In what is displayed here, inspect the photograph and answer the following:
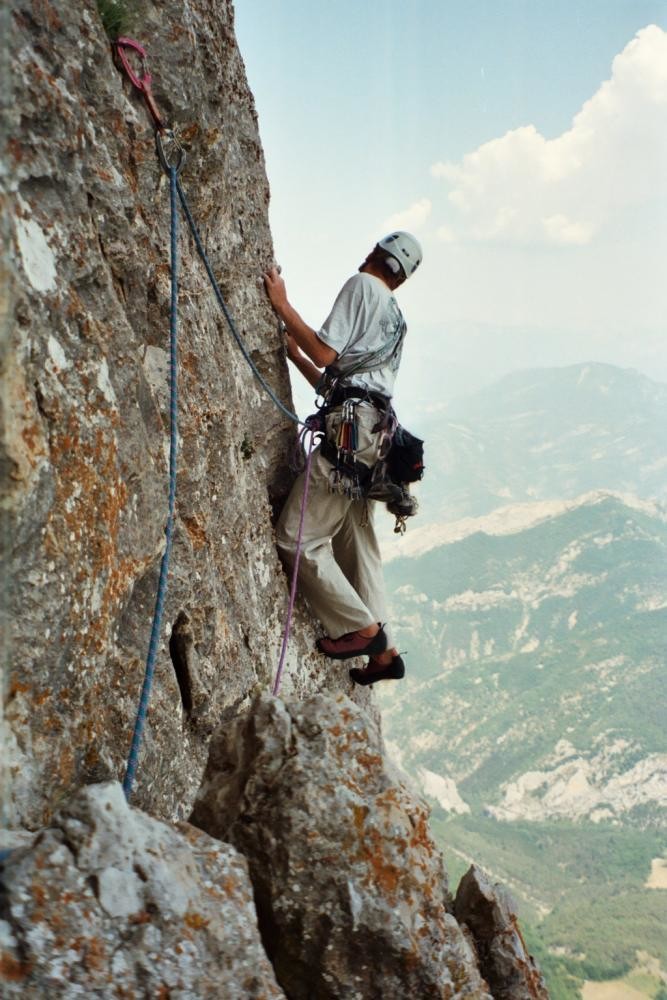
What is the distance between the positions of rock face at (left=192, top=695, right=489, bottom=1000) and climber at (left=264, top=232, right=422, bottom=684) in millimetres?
3329

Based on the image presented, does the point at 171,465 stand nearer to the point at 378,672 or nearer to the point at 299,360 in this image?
the point at 299,360

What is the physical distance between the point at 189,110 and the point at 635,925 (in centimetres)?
14912

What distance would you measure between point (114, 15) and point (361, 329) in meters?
2.93

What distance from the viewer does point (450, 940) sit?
3.29 metres

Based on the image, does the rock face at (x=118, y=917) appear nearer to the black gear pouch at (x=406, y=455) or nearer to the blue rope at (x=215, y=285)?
the blue rope at (x=215, y=285)

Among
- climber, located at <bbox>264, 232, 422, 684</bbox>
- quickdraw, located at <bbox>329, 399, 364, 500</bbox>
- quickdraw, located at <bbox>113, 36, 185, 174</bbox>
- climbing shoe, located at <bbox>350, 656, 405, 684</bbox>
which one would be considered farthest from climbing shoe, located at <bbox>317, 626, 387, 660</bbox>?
quickdraw, located at <bbox>113, 36, 185, 174</bbox>

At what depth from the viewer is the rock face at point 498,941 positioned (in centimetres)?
385

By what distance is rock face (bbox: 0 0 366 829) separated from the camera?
3041 mm

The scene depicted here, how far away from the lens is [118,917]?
235 cm

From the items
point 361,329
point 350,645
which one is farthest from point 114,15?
point 350,645

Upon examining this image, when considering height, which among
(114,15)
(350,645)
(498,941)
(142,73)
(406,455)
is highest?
(114,15)

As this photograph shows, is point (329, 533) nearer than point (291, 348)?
Yes

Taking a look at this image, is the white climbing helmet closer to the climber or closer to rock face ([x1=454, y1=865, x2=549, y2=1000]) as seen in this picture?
the climber

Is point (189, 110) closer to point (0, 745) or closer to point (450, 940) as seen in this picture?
point (0, 745)
